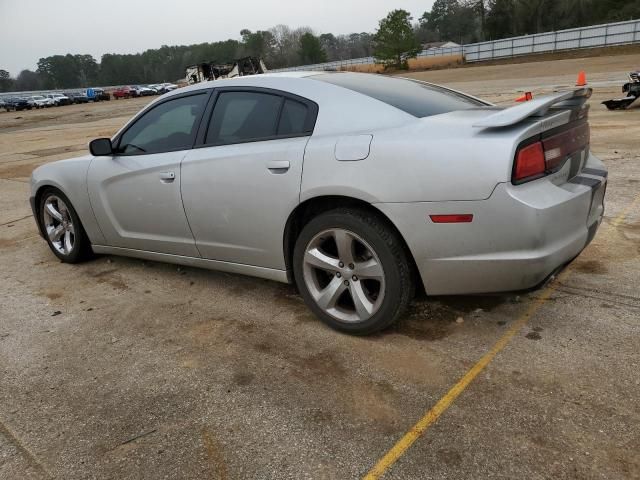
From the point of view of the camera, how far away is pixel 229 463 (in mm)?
2248

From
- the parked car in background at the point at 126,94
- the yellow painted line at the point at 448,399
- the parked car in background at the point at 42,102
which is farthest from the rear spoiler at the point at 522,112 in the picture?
the parked car in background at the point at 126,94

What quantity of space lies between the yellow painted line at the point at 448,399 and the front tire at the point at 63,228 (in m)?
3.56

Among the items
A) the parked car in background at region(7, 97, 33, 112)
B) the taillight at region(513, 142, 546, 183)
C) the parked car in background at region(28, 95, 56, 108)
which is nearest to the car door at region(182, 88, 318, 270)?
the taillight at region(513, 142, 546, 183)

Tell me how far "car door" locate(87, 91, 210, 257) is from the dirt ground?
0.45m

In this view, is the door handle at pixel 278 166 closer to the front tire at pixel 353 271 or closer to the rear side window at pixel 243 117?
the rear side window at pixel 243 117

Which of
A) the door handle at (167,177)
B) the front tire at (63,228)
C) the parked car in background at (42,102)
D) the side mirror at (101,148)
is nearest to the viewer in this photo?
the door handle at (167,177)

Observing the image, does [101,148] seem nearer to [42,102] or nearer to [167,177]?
[167,177]

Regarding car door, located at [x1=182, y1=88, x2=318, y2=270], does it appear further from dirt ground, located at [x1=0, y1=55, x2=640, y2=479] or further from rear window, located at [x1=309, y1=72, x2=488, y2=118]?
dirt ground, located at [x1=0, y1=55, x2=640, y2=479]

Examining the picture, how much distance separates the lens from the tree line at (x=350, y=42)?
6881 centimetres

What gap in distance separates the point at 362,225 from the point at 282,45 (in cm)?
13265

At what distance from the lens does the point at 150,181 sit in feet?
12.9

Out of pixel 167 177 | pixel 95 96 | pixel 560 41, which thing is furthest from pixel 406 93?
pixel 95 96

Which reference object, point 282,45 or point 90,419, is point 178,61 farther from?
point 90,419

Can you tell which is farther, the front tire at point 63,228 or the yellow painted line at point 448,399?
the front tire at point 63,228
